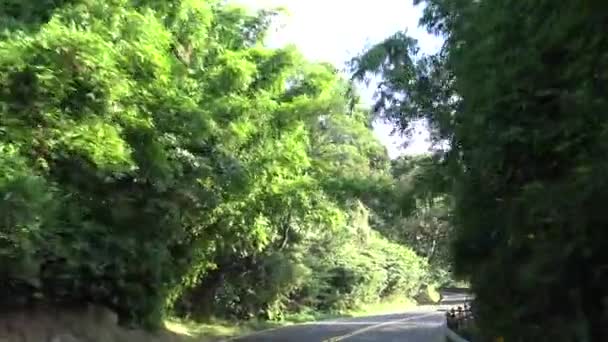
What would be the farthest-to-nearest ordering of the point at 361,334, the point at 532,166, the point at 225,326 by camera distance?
the point at 225,326, the point at 361,334, the point at 532,166

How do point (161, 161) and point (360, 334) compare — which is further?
point (360, 334)

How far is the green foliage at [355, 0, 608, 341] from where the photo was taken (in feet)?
27.4

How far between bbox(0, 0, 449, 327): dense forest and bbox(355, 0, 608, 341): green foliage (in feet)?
20.5

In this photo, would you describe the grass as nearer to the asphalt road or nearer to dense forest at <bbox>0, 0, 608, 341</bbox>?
the asphalt road

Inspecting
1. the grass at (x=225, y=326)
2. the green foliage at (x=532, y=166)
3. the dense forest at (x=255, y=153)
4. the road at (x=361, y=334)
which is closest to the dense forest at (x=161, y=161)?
the dense forest at (x=255, y=153)

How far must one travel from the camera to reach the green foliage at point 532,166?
836 centimetres

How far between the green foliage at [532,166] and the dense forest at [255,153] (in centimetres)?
→ 3

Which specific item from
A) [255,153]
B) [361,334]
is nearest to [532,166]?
[255,153]

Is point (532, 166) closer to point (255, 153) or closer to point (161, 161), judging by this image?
point (161, 161)

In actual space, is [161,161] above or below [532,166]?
above

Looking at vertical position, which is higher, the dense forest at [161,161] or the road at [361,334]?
the dense forest at [161,161]

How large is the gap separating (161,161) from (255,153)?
767cm

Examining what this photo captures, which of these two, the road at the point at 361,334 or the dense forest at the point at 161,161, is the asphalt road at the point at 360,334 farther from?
the dense forest at the point at 161,161

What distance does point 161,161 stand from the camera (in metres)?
19.3
